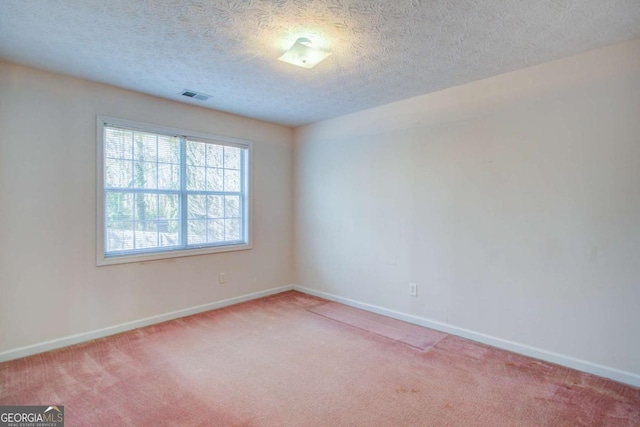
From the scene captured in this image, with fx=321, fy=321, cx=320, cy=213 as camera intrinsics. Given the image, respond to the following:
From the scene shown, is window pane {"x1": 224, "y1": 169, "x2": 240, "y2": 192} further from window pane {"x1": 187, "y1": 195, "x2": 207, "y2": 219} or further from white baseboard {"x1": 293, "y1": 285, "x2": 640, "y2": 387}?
white baseboard {"x1": 293, "y1": 285, "x2": 640, "y2": 387}

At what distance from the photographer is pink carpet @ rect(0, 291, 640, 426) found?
6.37ft

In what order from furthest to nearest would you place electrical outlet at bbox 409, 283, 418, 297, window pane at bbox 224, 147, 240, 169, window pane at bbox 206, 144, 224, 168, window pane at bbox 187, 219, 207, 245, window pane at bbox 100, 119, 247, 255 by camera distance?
window pane at bbox 224, 147, 240, 169
window pane at bbox 206, 144, 224, 168
window pane at bbox 187, 219, 207, 245
electrical outlet at bbox 409, 283, 418, 297
window pane at bbox 100, 119, 247, 255

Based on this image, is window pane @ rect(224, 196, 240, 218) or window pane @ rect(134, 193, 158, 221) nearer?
window pane @ rect(134, 193, 158, 221)

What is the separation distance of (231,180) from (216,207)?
0.41m

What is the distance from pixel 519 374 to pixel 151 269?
3.48 metres

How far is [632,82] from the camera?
2254mm

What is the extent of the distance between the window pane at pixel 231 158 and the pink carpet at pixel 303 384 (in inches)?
79.8

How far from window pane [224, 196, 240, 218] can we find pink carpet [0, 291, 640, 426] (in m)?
1.52

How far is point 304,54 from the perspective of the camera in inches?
88.3

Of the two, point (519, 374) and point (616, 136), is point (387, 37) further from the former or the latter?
point (519, 374)

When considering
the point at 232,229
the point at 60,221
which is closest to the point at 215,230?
the point at 232,229

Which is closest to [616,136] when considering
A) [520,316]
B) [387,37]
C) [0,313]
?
[520,316]

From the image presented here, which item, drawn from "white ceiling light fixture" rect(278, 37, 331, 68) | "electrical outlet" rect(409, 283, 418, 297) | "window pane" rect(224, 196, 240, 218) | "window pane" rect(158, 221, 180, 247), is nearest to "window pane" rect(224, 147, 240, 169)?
"window pane" rect(224, 196, 240, 218)

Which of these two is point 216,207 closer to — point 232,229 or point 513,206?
point 232,229
